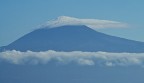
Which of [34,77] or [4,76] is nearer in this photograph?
[4,76]

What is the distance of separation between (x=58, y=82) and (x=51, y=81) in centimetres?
252

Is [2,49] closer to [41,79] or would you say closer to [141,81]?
[41,79]

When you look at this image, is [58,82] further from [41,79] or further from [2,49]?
[2,49]

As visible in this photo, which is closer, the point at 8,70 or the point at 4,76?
the point at 4,76

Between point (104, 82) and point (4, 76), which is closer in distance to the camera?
point (4, 76)

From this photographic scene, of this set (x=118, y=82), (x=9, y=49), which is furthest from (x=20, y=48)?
(x=118, y=82)

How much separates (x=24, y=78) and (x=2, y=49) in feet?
40.4

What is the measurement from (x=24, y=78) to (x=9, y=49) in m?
11.9

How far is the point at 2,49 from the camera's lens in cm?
19862

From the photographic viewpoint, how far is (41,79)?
7653 inches

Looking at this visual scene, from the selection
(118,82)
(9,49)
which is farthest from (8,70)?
(118,82)

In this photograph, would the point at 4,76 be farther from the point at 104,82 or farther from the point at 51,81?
the point at 104,82

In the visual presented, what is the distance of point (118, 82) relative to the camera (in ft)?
650

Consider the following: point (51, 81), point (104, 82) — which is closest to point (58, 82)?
point (51, 81)
